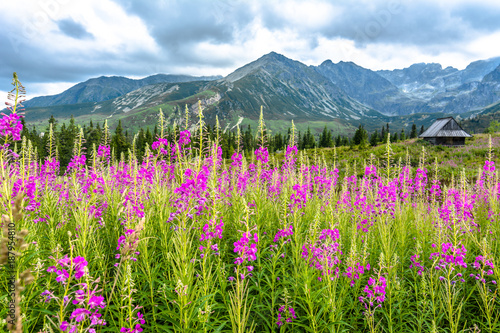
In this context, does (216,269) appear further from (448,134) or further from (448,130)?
(448,130)

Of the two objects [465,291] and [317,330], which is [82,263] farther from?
[465,291]

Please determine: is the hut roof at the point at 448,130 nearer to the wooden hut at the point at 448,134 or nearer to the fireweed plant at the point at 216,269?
the wooden hut at the point at 448,134

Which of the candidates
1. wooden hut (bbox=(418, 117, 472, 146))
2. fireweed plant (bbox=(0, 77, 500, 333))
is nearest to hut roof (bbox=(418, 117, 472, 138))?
wooden hut (bbox=(418, 117, 472, 146))

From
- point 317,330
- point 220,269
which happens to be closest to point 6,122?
point 220,269

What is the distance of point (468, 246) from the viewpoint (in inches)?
234

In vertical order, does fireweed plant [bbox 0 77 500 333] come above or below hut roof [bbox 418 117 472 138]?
below

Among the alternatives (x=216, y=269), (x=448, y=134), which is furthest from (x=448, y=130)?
(x=216, y=269)

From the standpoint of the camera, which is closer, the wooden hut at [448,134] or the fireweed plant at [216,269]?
the fireweed plant at [216,269]

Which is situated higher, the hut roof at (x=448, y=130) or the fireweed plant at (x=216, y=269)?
the hut roof at (x=448, y=130)

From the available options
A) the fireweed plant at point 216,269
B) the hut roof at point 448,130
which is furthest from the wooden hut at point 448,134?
the fireweed plant at point 216,269

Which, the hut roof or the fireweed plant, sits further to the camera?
the hut roof

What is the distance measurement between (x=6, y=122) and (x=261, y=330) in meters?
5.19

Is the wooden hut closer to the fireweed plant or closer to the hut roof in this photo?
the hut roof

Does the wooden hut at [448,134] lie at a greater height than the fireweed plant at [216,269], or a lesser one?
greater
